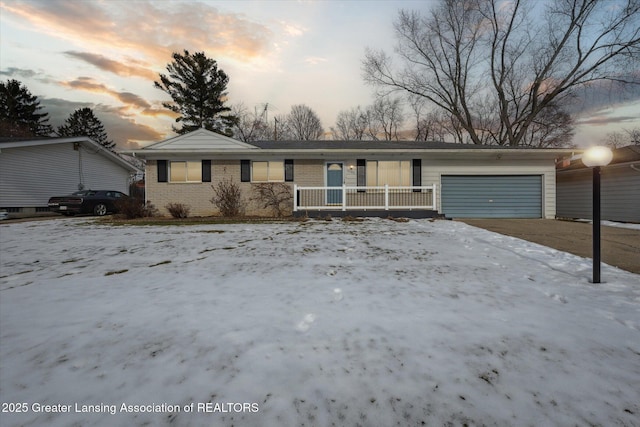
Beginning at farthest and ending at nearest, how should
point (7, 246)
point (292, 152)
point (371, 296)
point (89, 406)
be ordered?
1. point (292, 152)
2. point (7, 246)
3. point (371, 296)
4. point (89, 406)

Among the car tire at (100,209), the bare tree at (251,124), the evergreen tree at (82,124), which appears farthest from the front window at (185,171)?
the evergreen tree at (82,124)

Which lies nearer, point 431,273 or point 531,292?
point 531,292

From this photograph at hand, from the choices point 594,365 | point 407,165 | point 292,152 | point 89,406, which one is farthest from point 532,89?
point 89,406

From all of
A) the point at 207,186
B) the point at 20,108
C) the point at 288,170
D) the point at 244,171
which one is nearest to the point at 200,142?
the point at 207,186

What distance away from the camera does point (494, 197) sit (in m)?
12.9

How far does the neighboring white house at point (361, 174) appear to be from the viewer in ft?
41.5

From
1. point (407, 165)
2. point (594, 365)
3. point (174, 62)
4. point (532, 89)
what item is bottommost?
point (594, 365)

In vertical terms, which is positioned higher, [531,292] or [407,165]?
[407,165]

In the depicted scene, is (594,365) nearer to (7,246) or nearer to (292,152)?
(7,246)

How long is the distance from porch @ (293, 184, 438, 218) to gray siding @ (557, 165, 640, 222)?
912 centimetres

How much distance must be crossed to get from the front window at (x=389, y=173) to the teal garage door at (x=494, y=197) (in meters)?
2.01

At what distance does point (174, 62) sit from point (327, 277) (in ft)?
111

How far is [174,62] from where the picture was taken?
28.9 m

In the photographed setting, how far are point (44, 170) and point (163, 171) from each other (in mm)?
9402
